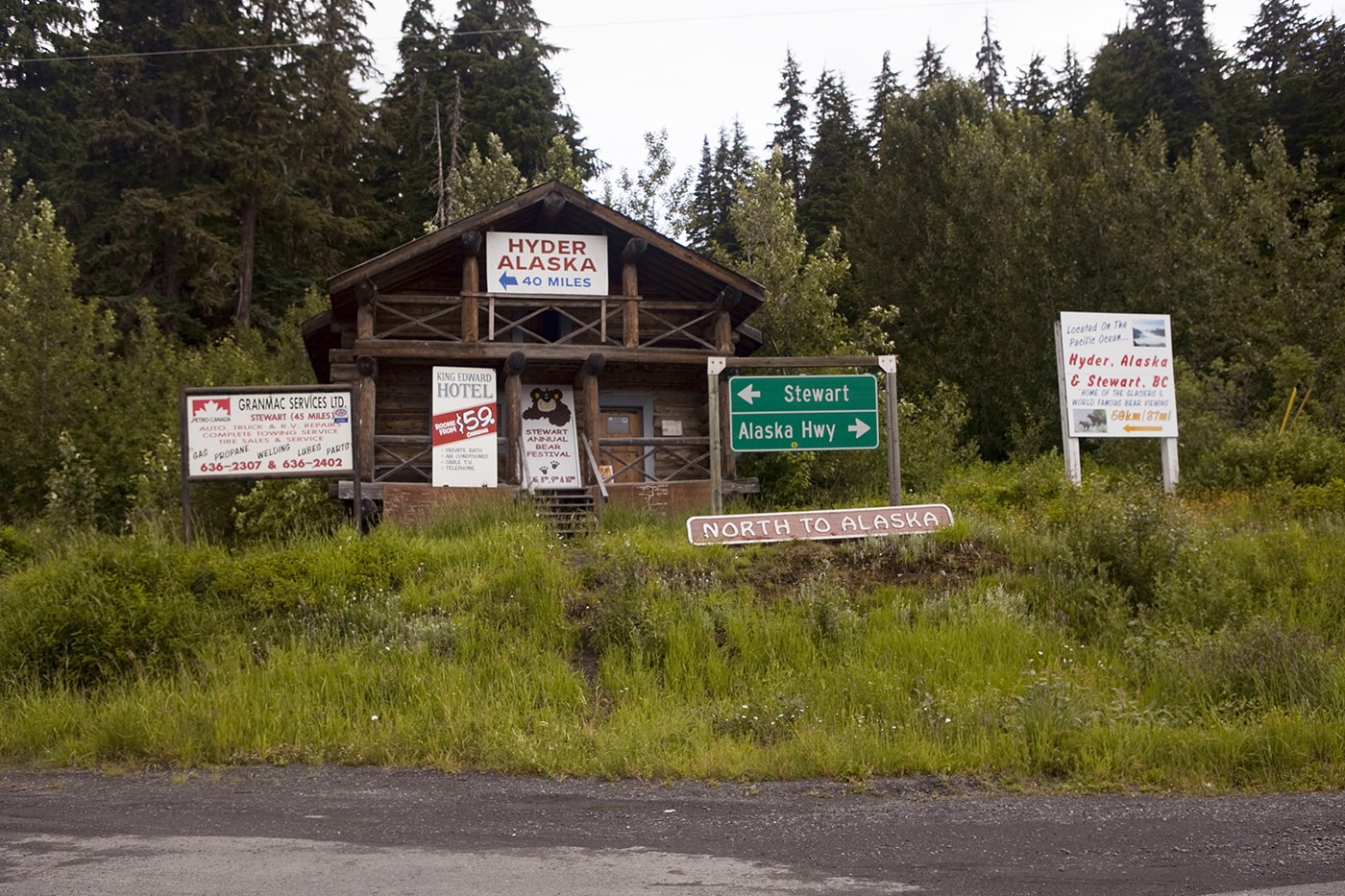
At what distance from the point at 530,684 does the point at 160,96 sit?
30318mm

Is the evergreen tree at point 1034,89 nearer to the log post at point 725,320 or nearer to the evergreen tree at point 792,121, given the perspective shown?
the evergreen tree at point 792,121

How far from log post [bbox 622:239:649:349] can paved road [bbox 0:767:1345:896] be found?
11924 mm

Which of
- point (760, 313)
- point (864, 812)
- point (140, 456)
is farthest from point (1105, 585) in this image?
point (140, 456)

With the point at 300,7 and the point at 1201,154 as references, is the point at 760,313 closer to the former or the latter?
the point at 1201,154

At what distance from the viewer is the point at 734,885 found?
5.52 metres

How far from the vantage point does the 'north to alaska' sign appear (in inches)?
509

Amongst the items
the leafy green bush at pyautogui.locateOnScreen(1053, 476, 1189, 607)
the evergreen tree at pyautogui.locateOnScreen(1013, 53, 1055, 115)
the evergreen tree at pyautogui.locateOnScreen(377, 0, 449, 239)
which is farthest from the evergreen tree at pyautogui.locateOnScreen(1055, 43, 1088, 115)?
the leafy green bush at pyautogui.locateOnScreen(1053, 476, 1189, 607)

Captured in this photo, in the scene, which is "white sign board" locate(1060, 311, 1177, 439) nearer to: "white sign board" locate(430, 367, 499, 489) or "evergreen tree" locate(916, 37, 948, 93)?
"white sign board" locate(430, 367, 499, 489)

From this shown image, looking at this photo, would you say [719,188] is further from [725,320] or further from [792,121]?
[725,320]

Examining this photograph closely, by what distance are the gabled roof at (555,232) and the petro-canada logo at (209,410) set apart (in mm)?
4970

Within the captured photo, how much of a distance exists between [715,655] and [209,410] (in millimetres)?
7064

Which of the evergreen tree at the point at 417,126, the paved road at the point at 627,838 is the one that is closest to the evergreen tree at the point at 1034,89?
the evergreen tree at the point at 417,126

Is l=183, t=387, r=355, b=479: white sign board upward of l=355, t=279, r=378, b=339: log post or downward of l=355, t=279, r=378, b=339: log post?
downward

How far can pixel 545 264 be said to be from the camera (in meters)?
18.8
